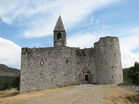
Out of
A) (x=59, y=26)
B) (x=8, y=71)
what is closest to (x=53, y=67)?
(x=59, y=26)

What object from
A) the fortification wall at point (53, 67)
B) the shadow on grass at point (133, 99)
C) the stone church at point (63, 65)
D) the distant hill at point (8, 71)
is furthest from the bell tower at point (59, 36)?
the distant hill at point (8, 71)

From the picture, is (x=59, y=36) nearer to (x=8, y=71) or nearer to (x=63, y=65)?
(x=63, y=65)

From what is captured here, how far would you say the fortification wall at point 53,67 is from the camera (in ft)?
127

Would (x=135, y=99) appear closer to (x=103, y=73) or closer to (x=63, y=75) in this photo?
(x=103, y=73)

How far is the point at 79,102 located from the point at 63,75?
53.5 feet

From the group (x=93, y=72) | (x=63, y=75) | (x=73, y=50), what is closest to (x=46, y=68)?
(x=63, y=75)

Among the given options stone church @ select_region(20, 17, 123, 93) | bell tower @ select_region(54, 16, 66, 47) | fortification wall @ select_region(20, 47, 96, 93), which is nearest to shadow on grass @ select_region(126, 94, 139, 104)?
stone church @ select_region(20, 17, 123, 93)

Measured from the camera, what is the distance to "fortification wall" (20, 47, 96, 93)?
38.7 meters

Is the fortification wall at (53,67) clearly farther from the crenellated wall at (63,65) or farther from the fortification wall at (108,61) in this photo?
the fortification wall at (108,61)

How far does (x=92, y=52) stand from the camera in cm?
3981

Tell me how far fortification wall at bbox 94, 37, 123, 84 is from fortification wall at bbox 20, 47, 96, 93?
218 centimetres

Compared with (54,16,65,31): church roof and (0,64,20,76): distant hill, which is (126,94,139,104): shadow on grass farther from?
(0,64,20,76): distant hill

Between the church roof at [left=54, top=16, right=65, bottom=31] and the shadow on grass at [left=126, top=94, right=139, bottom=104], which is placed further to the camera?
the church roof at [left=54, top=16, right=65, bottom=31]

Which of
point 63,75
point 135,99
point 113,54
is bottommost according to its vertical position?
point 135,99
